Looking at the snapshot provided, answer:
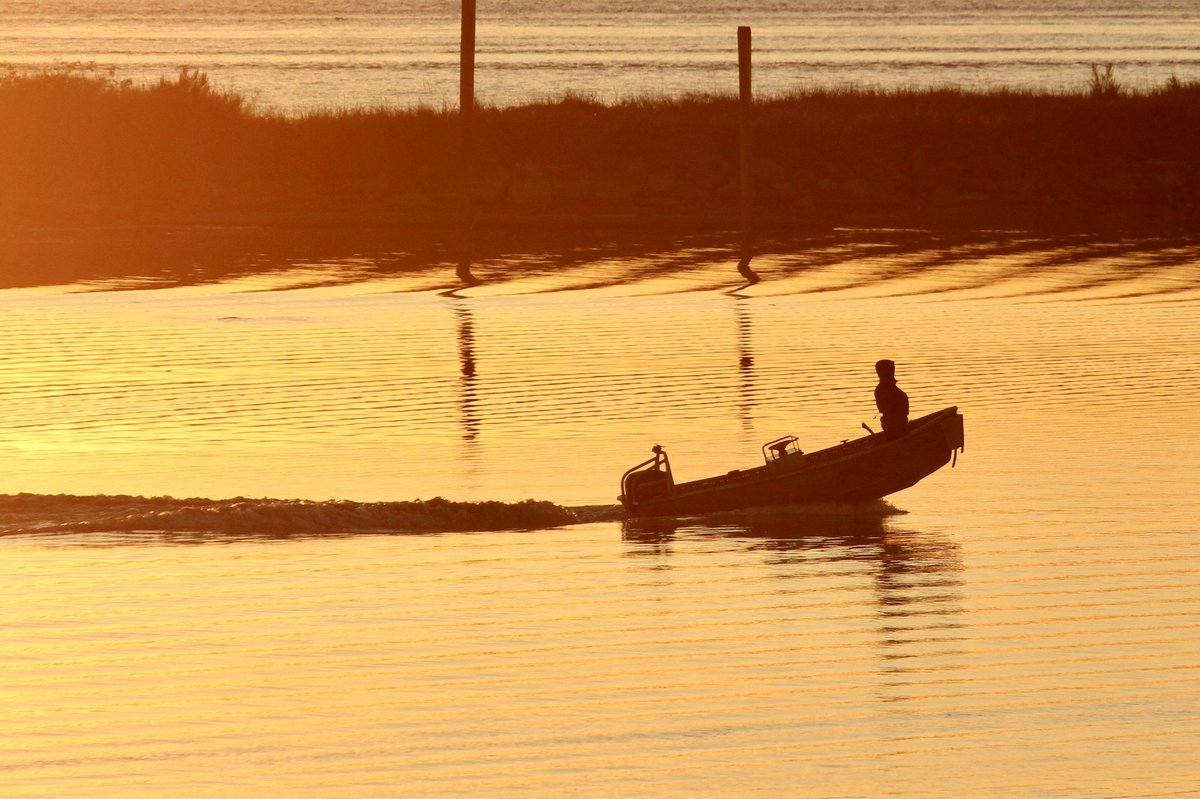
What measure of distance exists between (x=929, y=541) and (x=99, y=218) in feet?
103

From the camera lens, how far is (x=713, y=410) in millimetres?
21156

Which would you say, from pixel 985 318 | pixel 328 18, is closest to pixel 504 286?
pixel 985 318

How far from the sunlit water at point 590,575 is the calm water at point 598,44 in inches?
2085

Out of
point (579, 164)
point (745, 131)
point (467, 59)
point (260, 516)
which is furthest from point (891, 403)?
point (579, 164)

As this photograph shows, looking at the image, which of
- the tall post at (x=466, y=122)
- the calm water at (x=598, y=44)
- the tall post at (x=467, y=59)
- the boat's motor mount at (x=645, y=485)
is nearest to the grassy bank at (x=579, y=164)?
the tall post at (x=466, y=122)

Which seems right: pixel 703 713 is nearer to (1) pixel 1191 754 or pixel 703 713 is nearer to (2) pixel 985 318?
(1) pixel 1191 754

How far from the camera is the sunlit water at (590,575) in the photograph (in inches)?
383

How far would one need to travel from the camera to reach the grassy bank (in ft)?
145

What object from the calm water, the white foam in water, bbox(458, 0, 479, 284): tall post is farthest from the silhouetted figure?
the calm water

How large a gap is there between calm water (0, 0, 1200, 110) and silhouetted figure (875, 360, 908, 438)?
2389 inches

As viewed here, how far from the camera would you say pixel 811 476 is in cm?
1602

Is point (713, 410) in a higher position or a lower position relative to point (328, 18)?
lower

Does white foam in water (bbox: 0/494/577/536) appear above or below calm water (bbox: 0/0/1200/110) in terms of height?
below

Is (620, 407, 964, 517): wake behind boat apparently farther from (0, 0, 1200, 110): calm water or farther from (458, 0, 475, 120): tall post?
(0, 0, 1200, 110): calm water
